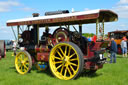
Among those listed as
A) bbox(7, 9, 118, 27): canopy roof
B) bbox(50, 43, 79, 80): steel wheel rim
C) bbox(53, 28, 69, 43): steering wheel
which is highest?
bbox(7, 9, 118, 27): canopy roof

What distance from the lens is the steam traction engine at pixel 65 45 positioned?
6.16m

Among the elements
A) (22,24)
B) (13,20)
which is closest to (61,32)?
(22,24)

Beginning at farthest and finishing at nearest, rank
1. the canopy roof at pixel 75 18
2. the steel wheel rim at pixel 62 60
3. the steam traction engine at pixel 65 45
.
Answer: the steel wheel rim at pixel 62 60 < the steam traction engine at pixel 65 45 < the canopy roof at pixel 75 18

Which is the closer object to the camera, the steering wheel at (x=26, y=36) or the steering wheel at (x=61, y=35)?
the steering wheel at (x=61, y=35)

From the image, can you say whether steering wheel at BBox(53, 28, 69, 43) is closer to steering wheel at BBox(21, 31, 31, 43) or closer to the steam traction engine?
the steam traction engine

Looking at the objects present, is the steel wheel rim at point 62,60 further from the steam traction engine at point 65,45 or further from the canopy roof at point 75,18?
the canopy roof at point 75,18

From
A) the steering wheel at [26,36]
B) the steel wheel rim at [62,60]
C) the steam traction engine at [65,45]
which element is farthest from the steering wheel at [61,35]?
the steering wheel at [26,36]

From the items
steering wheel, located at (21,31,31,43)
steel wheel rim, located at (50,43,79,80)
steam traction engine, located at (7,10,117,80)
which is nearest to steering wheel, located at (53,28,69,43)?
steam traction engine, located at (7,10,117,80)

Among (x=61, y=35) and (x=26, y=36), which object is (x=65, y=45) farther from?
(x=26, y=36)

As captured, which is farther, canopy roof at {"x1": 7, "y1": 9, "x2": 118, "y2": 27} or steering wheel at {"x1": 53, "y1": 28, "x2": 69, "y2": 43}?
steering wheel at {"x1": 53, "y1": 28, "x2": 69, "y2": 43}

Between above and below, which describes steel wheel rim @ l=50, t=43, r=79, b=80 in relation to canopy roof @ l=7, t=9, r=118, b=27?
below

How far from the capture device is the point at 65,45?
6.33m

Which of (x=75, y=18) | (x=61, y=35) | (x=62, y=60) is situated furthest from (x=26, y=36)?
(x=75, y=18)

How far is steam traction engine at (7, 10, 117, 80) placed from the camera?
6160mm
